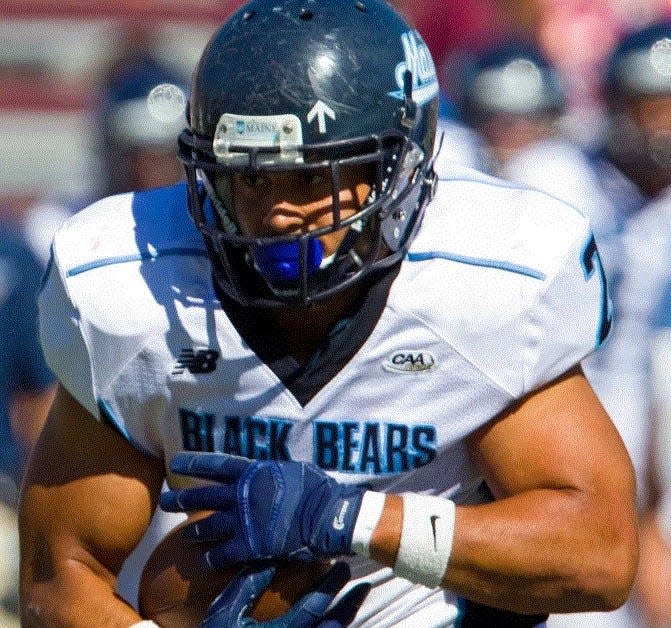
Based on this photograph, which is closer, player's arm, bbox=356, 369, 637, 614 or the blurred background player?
player's arm, bbox=356, 369, 637, 614

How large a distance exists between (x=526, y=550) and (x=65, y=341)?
2.57 ft

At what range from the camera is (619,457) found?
2682 mm

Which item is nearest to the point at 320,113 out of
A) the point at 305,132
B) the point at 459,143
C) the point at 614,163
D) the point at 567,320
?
the point at 305,132

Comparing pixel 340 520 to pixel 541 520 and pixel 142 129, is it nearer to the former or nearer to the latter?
pixel 541 520

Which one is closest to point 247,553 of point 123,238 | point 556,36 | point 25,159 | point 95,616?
point 95,616

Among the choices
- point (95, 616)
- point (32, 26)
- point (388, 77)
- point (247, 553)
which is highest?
point (388, 77)

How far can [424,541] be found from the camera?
8.41 ft

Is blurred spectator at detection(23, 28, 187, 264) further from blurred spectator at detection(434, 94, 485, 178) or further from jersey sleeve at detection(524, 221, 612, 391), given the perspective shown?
jersey sleeve at detection(524, 221, 612, 391)

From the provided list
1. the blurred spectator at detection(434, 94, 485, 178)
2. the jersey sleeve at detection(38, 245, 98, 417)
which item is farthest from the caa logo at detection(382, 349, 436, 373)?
the blurred spectator at detection(434, 94, 485, 178)

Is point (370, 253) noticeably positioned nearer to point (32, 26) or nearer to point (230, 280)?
point (230, 280)

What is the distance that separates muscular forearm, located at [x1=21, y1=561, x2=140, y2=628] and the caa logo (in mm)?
565

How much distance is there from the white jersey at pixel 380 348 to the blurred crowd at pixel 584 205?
1701 mm

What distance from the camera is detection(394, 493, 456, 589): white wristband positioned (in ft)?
8.41

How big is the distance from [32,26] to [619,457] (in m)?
5.73
